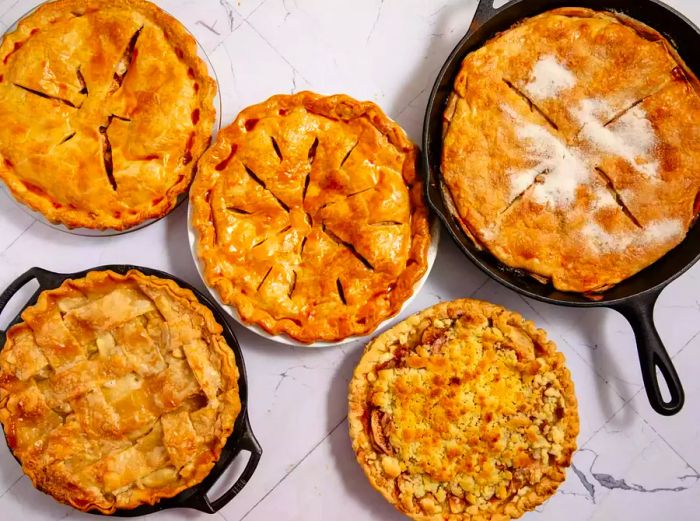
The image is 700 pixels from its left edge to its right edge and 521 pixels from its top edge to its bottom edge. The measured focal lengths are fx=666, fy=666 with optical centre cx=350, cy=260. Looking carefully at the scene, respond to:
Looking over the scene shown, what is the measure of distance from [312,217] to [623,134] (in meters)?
1.26

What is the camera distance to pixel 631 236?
254 cm

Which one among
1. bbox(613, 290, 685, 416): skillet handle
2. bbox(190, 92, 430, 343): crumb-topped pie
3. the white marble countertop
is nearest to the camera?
bbox(613, 290, 685, 416): skillet handle

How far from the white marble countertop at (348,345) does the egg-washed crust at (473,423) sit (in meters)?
0.27

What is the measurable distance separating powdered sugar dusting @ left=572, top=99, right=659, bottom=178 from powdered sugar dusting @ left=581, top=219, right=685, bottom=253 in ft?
0.65

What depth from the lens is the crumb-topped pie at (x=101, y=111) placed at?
107 inches

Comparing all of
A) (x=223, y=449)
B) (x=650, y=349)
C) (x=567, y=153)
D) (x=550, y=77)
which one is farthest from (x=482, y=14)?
(x=223, y=449)

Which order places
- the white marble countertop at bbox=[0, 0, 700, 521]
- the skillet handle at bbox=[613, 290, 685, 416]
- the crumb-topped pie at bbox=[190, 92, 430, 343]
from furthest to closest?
the white marble countertop at bbox=[0, 0, 700, 521], the crumb-topped pie at bbox=[190, 92, 430, 343], the skillet handle at bbox=[613, 290, 685, 416]

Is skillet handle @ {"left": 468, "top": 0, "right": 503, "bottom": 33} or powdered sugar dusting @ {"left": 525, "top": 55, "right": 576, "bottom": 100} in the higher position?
skillet handle @ {"left": 468, "top": 0, "right": 503, "bottom": 33}

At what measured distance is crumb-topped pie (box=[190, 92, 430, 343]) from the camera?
265cm

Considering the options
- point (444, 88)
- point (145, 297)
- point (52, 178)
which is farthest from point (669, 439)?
point (52, 178)

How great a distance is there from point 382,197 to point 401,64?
713 mm

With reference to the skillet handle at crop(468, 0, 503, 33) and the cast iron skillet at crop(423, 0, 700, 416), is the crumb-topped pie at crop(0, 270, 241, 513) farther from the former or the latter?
the skillet handle at crop(468, 0, 503, 33)

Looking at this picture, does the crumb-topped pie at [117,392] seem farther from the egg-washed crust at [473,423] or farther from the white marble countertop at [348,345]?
the egg-washed crust at [473,423]

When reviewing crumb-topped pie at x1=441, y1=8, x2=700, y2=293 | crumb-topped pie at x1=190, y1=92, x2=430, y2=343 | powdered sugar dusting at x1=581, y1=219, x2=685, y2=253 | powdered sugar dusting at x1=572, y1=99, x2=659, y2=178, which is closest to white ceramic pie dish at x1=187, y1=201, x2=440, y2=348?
crumb-topped pie at x1=190, y1=92, x2=430, y2=343
